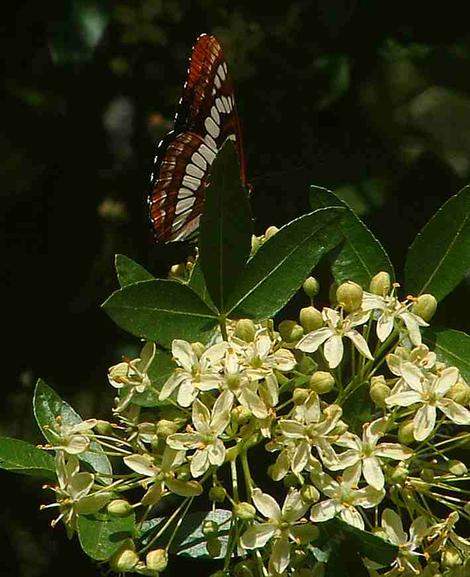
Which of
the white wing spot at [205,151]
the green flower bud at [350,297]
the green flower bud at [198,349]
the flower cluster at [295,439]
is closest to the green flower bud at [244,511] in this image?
the flower cluster at [295,439]

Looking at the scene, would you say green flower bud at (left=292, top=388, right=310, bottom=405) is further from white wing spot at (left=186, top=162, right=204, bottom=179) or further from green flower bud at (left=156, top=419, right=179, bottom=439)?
white wing spot at (left=186, top=162, right=204, bottom=179)

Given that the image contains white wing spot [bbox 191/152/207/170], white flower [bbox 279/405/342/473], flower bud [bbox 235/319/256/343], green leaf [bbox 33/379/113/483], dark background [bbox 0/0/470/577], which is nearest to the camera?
white flower [bbox 279/405/342/473]

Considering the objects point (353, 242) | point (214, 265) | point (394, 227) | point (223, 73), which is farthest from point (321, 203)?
point (394, 227)

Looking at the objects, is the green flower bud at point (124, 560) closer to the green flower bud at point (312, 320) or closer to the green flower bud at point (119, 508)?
the green flower bud at point (119, 508)

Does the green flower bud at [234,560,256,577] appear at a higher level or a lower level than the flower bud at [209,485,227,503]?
lower

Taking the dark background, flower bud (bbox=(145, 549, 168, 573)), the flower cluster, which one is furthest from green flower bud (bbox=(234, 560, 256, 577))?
the dark background

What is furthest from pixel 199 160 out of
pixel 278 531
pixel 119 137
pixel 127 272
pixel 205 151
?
pixel 119 137

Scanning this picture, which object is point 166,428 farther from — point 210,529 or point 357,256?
point 357,256
